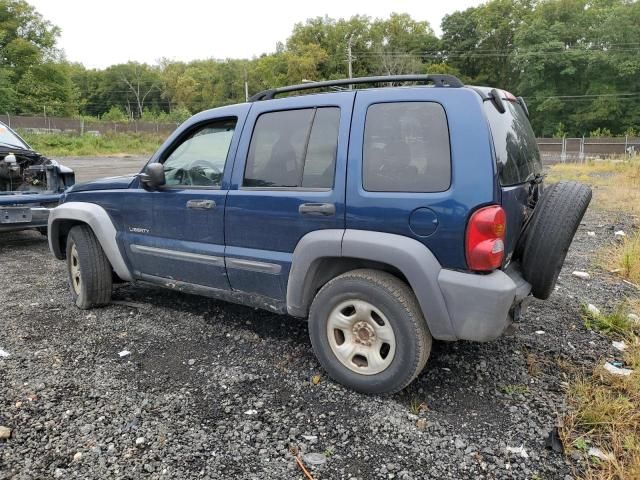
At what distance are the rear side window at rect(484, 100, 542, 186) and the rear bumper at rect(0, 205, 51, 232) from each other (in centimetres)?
597

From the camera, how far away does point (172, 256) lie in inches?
153

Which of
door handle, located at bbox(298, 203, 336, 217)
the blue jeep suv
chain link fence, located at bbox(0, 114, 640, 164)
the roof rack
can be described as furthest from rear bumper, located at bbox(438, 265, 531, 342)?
chain link fence, located at bbox(0, 114, 640, 164)

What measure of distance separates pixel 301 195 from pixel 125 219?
1855mm

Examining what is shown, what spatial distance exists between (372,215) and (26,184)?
6.71m

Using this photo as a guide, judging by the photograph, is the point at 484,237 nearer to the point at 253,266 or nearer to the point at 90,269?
the point at 253,266

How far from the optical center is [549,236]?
9.75ft

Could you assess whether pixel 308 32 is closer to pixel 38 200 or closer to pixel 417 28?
pixel 417 28

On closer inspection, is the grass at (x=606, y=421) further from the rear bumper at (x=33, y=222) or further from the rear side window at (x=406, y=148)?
the rear bumper at (x=33, y=222)

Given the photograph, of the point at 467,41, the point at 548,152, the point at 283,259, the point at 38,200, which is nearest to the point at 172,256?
the point at 283,259

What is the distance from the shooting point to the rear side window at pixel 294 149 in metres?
3.12

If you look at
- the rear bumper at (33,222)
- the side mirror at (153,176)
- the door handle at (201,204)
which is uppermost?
the side mirror at (153,176)

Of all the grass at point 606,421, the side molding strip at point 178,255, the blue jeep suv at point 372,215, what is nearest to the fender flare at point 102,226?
the side molding strip at point 178,255

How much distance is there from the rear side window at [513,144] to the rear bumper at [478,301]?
55 cm

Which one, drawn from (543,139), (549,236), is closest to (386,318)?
(549,236)
